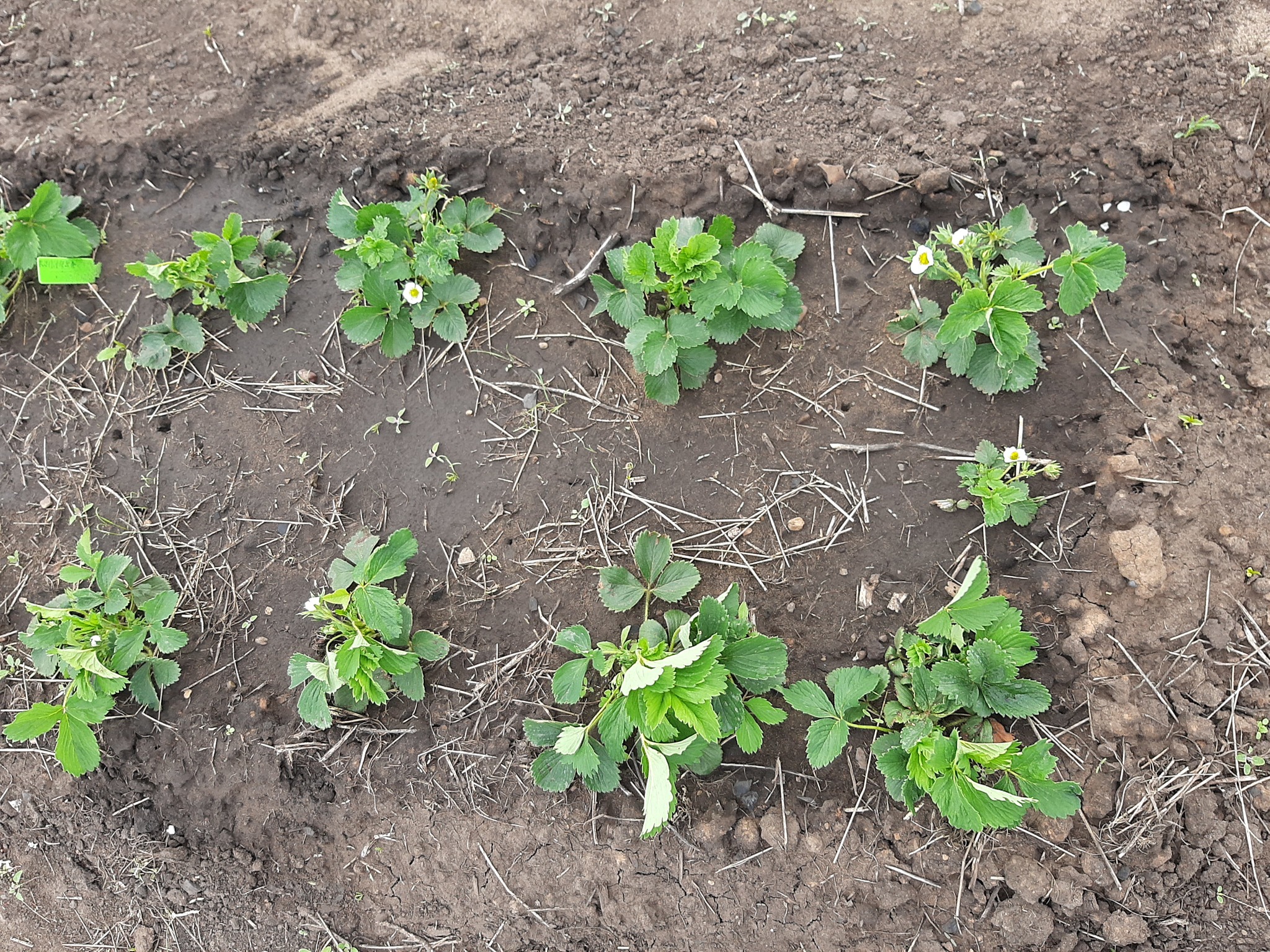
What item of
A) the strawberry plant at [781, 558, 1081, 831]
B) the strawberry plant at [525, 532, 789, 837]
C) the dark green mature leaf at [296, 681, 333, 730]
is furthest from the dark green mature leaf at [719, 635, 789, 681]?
Answer: the dark green mature leaf at [296, 681, 333, 730]

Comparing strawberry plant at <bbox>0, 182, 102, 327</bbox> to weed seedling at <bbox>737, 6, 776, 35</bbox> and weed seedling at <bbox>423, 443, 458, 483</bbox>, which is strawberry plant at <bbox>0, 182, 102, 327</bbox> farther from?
weed seedling at <bbox>737, 6, 776, 35</bbox>

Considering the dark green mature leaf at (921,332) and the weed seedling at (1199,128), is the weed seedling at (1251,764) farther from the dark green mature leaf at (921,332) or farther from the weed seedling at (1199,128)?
the weed seedling at (1199,128)

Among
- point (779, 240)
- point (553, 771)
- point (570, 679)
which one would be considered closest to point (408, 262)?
point (779, 240)

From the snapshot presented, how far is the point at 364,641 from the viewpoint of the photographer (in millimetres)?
2264

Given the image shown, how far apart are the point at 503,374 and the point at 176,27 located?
225 centimetres

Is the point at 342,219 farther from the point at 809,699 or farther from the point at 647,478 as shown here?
the point at 809,699

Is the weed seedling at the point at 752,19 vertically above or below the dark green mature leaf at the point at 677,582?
above

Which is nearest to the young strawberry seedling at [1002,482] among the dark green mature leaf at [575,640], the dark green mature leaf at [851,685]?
the dark green mature leaf at [851,685]

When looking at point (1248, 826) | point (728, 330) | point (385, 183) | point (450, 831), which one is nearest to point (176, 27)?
point (385, 183)

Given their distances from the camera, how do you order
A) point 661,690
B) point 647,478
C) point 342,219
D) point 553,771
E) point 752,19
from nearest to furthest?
point 661,690
point 553,771
point 647,478
point 342,219
point 752,19

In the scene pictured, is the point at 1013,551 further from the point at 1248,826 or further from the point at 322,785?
the point at 322,785

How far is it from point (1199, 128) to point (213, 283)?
3.62 metres

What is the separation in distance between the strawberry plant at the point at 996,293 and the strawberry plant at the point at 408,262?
59.4 inches

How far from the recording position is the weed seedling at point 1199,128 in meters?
2.65
